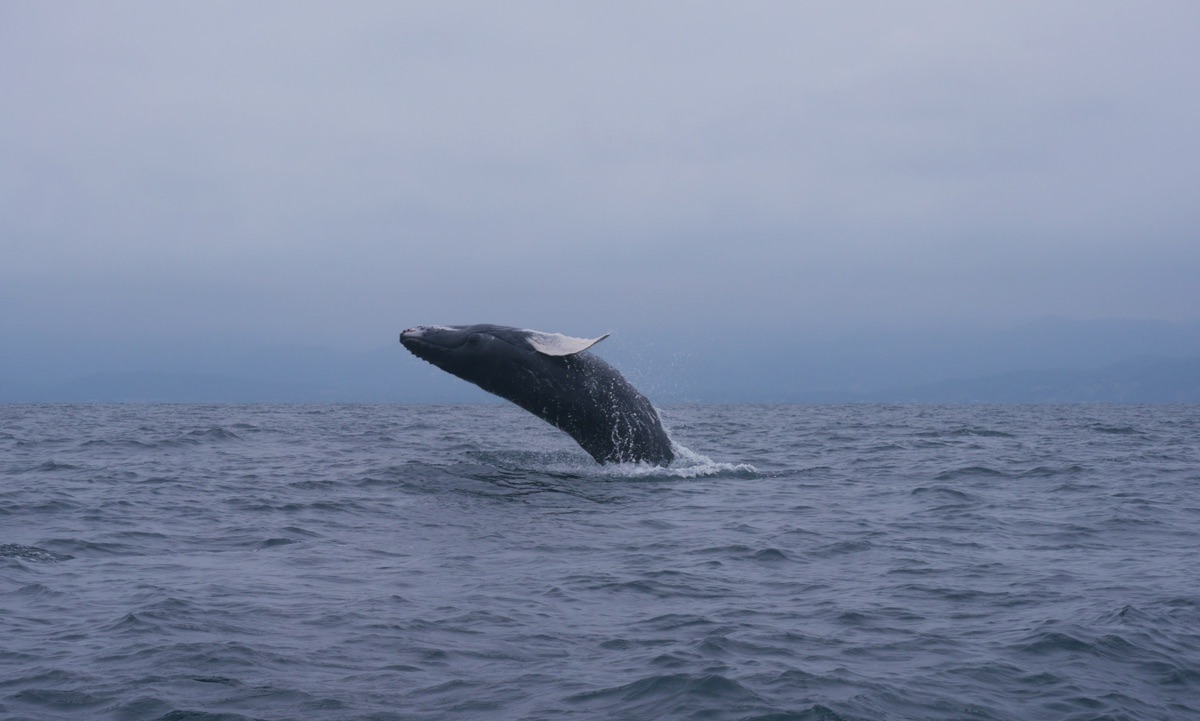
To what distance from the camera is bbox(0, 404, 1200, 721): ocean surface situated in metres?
6.69

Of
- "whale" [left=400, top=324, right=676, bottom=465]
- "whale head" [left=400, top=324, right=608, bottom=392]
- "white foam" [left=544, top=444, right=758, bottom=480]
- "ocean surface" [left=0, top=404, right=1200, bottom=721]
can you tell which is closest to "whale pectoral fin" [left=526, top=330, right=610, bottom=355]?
"whale" [left=400, top=324, right=676, bottom=465]

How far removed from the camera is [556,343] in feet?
50.3

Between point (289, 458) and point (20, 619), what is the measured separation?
14605 mm

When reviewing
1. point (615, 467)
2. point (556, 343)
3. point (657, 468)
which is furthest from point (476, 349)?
point (657, 468)

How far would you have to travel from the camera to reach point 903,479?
1867 cm

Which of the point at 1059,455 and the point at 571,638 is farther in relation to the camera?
the point at 1059,455

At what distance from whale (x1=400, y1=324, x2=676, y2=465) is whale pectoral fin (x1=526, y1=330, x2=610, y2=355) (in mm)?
35

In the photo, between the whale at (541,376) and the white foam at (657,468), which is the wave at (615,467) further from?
the whale at (541,376)

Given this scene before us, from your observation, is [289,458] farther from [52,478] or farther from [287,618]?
[287,618]

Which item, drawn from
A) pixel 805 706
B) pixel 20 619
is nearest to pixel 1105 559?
pixel 805 706

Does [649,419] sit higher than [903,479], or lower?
higher

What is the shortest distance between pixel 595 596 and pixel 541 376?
744 cm

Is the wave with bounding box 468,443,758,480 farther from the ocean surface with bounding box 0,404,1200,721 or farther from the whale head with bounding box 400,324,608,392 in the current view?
the whale head with bounding box 400,324,608,392

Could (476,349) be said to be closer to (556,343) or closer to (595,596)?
(556,343)
